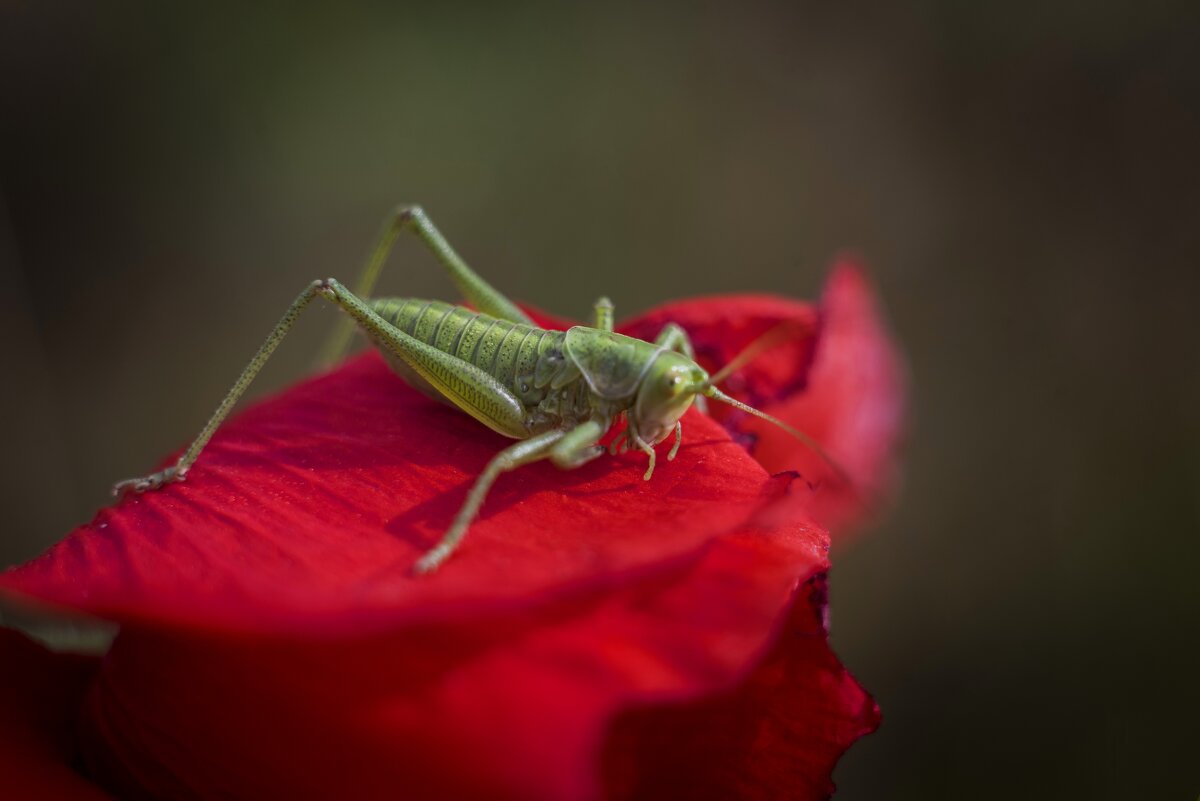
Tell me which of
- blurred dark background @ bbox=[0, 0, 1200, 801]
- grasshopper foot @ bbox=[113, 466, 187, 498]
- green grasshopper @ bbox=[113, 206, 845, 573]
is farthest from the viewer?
blurred dark background @ bbox=[0, 0, 1200, 801]

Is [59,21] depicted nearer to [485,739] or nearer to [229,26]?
[229,26]

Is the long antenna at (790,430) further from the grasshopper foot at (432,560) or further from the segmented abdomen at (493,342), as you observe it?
the grasshopper foot at (432,560)

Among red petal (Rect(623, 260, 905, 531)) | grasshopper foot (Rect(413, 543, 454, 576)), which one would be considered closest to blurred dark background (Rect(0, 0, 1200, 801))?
red petal (Rect(623, 260, 905, 531))

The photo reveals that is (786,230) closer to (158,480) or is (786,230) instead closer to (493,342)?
(493,342)

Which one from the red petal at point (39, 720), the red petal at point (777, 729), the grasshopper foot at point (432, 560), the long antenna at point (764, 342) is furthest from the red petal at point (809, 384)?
the red petal at point (39, 720)

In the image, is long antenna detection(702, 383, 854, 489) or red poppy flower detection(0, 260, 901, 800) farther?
long antenna detection(702, 383, 854, 489)

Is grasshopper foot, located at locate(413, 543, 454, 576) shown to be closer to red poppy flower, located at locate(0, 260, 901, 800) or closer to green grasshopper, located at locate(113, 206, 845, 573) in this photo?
red poppy flower, located at locate(0, 260, 901, 800)

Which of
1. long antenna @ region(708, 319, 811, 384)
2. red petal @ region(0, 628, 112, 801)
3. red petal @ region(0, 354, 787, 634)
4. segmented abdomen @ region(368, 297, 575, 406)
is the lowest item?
red petal @ region(0, 628, 112, 801)

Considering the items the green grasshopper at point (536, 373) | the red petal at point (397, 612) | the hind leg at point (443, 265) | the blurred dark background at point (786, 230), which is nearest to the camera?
the red petal at point (397, 612)
